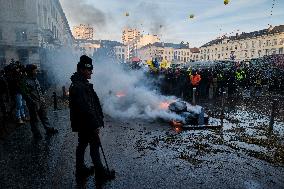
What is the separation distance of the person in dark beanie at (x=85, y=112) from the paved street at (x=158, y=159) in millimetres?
464

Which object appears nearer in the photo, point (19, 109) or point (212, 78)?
point (19, 109)

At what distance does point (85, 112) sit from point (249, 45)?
87.5m

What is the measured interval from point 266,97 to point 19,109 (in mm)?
14801

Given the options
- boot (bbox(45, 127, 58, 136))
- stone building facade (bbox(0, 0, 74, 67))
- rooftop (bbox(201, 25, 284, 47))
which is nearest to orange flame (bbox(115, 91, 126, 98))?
boot (bbox(45, 127, 58, 136))

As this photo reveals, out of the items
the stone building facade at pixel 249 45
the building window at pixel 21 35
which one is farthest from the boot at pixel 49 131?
the stone building facade at pixel 249 45

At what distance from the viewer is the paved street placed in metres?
5.38

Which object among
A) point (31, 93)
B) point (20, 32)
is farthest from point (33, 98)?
point (20, 32)

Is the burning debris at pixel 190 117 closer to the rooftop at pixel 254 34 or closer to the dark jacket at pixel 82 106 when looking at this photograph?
the dark jacket at pixel 82 106

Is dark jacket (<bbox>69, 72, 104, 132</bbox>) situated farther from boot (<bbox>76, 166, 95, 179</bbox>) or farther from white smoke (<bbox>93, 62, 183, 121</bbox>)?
white smoke (<bbox>93, 62, 183, 121</bbox>)

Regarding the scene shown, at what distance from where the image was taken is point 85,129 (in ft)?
17.0

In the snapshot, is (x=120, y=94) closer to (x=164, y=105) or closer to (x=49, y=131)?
(x=164, y=105)

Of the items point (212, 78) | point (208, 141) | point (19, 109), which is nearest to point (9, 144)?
point (19, 109)

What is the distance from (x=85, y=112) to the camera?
16.8 feet

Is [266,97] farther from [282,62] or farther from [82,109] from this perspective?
[82,109]
